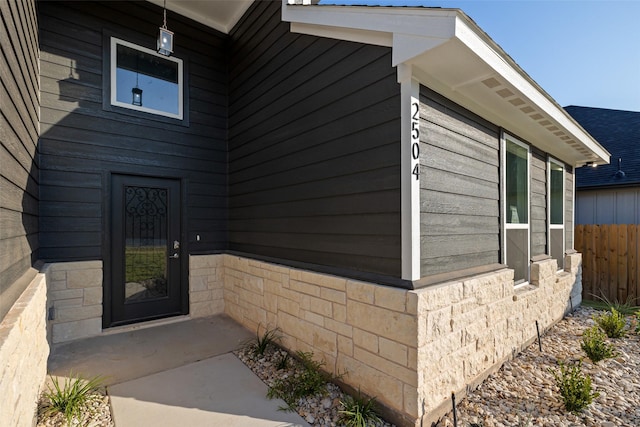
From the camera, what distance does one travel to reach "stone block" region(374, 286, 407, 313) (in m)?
2.11

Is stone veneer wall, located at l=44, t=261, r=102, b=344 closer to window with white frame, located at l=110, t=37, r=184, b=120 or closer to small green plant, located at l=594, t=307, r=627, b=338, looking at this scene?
window with white frame, located at l=110, t=37, r=184, b=120

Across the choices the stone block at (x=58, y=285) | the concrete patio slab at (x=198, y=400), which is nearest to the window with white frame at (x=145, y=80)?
the stone block at (x=58, y=285)

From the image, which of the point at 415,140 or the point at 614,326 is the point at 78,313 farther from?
the point at 614,326

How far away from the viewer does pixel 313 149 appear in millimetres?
3002

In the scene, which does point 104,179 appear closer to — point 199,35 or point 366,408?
point 199,35

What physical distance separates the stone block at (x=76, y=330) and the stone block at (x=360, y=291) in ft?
10.9

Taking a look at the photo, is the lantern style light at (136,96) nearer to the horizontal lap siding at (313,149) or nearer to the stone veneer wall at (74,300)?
the horizontal lap siding at (313,149)

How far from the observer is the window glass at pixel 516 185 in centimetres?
342

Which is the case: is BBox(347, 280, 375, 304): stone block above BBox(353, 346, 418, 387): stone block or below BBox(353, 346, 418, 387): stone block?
above

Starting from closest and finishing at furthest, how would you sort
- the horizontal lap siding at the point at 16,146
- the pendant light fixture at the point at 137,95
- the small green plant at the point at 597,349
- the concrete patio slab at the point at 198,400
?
1. the horizontal lap siding at the point at 16,146
2. the concrete patio slab at the point at 198,400
3. the small green plant at the point at 597,349
4. the pendant light fixture at the point at 137,95

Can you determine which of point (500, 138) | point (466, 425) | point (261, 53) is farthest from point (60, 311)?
point (500, 138)

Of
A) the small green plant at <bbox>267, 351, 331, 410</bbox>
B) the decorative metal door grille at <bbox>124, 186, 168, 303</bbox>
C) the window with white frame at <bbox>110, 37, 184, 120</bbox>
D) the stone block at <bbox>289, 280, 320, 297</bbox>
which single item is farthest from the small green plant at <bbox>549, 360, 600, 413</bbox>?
the window with white frame at <bbox>110, 37, 184, 120</bbox>

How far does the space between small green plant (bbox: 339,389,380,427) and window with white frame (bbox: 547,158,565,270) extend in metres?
3.94

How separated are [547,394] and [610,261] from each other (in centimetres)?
492
